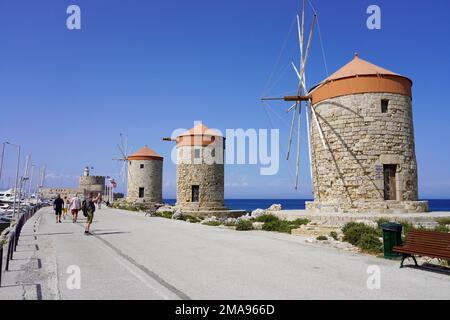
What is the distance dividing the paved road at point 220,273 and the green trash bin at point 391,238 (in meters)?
0.44

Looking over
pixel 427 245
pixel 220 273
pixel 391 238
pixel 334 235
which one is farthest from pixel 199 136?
pixel 427 245

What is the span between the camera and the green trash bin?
7676 mm

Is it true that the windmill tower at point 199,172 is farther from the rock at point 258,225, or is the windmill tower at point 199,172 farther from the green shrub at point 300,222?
→ the green shrub at point 300,222

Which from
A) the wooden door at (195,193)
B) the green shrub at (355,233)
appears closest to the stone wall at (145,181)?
the wooden door at (195,193)

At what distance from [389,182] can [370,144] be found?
201 cm

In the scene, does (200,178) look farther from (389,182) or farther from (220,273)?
(220,273)

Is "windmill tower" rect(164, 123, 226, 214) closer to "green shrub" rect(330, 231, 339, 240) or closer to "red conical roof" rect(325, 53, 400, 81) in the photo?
"red conical roof" rect(325, 53, 400, 81)

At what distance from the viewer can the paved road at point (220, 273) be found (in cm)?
505

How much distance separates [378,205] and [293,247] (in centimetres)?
767

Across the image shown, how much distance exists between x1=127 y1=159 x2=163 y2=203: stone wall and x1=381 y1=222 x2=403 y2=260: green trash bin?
3037cm

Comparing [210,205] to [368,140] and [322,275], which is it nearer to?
[368,140]

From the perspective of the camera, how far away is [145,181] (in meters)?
36.1

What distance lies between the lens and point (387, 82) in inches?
618
